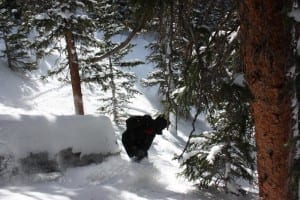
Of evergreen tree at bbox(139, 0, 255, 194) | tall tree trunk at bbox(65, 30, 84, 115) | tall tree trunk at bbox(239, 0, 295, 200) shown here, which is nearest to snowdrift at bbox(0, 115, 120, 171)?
evergreen tree at bbox(139, 0, 255, 194)

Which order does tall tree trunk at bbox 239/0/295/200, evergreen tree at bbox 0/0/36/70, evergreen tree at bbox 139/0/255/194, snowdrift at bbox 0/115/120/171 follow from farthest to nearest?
evergreen tree at bbox 0/0/36/70
snowdrift at bbox 0/115/120/171
evergreen tree at bbox 139/0/255/194
tall tree trunk at bbox 239/0/295/200

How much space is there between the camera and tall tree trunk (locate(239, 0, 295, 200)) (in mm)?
3393

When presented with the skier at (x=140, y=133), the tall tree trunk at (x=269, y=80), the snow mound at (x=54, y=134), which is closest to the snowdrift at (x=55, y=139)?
the snow mound at (x=54, y=134)

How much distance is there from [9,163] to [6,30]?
17674 mm

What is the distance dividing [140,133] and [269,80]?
5524mm

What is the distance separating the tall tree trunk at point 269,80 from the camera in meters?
3.39

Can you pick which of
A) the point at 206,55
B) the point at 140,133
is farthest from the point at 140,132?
the point at 206,55

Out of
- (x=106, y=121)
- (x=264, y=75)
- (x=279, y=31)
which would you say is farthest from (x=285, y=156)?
(x=106, y=121)

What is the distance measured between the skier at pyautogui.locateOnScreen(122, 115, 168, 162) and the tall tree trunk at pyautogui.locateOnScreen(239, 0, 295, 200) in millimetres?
4704

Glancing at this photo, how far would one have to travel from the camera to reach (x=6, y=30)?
74.7ft

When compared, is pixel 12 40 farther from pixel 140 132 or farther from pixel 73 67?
pixel 140 132

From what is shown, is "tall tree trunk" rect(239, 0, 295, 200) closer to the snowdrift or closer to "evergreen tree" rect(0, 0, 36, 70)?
the snowdrift

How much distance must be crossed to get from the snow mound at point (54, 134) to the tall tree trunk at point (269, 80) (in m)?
5.22

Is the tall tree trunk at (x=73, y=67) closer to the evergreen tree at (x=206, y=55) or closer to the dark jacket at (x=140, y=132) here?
the dark jacket at (x=140, y=132)
